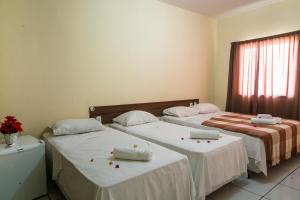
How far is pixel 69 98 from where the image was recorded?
107 inches

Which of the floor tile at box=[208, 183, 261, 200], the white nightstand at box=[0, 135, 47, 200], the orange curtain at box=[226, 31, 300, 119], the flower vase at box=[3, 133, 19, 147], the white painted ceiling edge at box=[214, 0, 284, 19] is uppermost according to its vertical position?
the white painted ceiling edge at box=[214, 0, 284, 19]

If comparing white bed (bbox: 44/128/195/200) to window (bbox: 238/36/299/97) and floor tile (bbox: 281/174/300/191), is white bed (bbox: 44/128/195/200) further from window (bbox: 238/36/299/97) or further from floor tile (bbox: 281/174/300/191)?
window (bbox: 238/36/299/97)

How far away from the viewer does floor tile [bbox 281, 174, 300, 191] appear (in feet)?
7.58

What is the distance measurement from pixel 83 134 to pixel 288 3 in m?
3.83

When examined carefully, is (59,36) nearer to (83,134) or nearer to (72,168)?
(83,134)

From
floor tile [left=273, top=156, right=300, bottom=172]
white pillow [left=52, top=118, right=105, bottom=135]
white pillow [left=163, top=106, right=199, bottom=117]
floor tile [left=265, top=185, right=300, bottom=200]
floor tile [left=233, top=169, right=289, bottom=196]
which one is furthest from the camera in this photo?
white pillow [left=163, top=106, right=199, bottom=117]

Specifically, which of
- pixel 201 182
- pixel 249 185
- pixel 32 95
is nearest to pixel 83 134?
pixel 32 95

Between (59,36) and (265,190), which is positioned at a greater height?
(59,36)

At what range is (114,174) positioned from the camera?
4.72 feet

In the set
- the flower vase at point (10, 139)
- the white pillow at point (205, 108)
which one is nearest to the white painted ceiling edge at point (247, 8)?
the white pillow at point (205, 108)

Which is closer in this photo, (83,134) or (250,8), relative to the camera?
(83,134)

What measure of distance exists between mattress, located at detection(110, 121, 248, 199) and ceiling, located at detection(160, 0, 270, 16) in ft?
7.88

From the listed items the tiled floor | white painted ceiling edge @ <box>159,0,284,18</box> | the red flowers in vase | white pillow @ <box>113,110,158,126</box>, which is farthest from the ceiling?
the red flowers in vase

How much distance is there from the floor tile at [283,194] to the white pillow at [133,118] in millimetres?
1782
